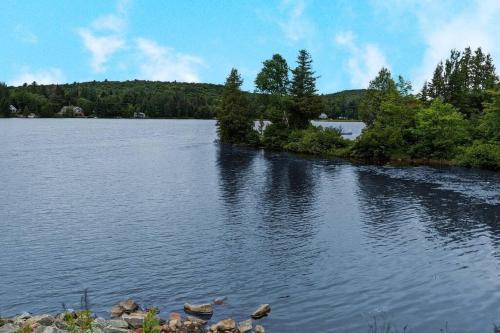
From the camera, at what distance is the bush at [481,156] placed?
229ft

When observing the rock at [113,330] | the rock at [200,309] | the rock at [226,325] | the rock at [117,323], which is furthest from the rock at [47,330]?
the rock at [200,309]

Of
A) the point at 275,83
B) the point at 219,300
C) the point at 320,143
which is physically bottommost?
the point at 219,300

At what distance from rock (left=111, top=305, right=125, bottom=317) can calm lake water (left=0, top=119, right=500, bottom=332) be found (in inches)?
33.0

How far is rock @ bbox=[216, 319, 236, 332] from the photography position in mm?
18938

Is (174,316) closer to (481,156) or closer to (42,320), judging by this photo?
(42,320)

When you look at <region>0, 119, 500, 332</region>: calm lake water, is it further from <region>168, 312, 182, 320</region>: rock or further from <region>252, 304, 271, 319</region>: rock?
<region>168, 312, 182, 320</region>: rock

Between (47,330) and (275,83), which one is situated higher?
(275,83)

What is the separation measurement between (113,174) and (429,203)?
38819mm

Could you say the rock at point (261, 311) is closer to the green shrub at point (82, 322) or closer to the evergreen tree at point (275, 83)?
the green shrub at point (82, 322)

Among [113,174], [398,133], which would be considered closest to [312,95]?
[398,133]

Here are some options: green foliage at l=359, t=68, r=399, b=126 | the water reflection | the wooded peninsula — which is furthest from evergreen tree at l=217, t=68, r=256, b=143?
the water reflection

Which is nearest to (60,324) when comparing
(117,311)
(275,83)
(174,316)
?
(117,311)

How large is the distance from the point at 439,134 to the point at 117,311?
72.5m

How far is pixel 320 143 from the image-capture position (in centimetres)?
9275
